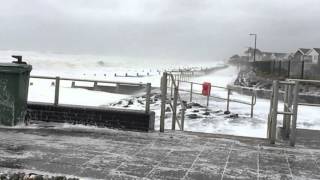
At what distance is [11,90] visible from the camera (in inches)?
387

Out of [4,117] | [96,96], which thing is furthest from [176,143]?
[96,96]

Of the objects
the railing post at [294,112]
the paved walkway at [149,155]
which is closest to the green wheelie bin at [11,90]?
the paved walkway at [149,155]

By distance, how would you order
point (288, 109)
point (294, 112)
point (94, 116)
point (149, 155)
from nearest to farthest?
point (149, 155)
point (294, 112)
point (288, 109)
point (94, 116)

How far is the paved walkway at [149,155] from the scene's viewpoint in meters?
6.82

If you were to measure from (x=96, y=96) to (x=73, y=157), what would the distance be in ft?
80.8

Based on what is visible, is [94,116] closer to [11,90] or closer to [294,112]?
[11,90]

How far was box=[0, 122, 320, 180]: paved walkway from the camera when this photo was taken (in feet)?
22.4

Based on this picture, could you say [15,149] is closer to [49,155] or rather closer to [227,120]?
[49,155]

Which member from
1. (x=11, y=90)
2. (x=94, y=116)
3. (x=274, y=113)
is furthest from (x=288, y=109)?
(x=11, y=90)

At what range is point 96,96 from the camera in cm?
3198

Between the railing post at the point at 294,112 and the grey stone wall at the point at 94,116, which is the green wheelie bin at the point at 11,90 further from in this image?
the railing post at the point at 294,112

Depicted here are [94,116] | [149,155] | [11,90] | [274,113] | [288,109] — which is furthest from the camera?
[94,116]

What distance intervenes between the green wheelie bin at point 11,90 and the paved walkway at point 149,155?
1.27 feet

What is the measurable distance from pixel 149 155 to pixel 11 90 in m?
3.36
